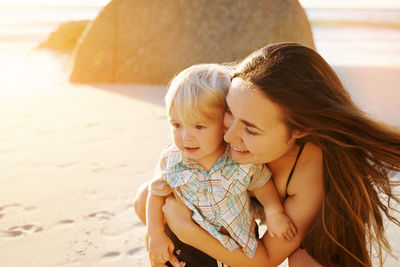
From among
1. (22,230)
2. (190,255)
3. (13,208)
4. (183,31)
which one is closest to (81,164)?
(13,208)

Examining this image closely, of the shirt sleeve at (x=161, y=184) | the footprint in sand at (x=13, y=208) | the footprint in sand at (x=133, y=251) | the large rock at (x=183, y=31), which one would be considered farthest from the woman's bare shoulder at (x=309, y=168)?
the large rock at (x=183, y=31)

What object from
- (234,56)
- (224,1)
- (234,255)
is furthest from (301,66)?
(224,1)

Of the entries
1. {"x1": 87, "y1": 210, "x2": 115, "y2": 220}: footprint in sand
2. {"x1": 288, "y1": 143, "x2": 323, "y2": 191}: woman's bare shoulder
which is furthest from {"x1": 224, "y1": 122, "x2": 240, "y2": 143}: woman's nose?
{"x1": 87, "y1": 210, "x2": 115, "y2": 220}: footprint in sand

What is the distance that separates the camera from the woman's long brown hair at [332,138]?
1485mm

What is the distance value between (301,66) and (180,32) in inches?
225

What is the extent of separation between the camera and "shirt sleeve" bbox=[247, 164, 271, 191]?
5.61 ft

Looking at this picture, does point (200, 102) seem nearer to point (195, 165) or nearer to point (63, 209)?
point (195, 165)

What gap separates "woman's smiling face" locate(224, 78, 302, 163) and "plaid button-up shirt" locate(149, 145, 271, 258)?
109mm

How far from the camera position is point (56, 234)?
2.64m

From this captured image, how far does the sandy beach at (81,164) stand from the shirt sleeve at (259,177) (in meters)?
0.55

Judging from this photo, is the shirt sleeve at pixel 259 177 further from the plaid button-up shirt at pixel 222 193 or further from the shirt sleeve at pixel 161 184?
the shirt sleeve at pixel 161 184

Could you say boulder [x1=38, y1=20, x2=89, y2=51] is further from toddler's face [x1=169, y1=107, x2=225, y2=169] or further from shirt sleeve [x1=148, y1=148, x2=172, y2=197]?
toddler's face [x1=169, y1=107, x2=225, y2=169]

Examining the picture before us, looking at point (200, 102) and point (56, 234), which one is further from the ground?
point (200, 102)

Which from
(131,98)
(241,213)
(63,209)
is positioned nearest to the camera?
(241,213)
